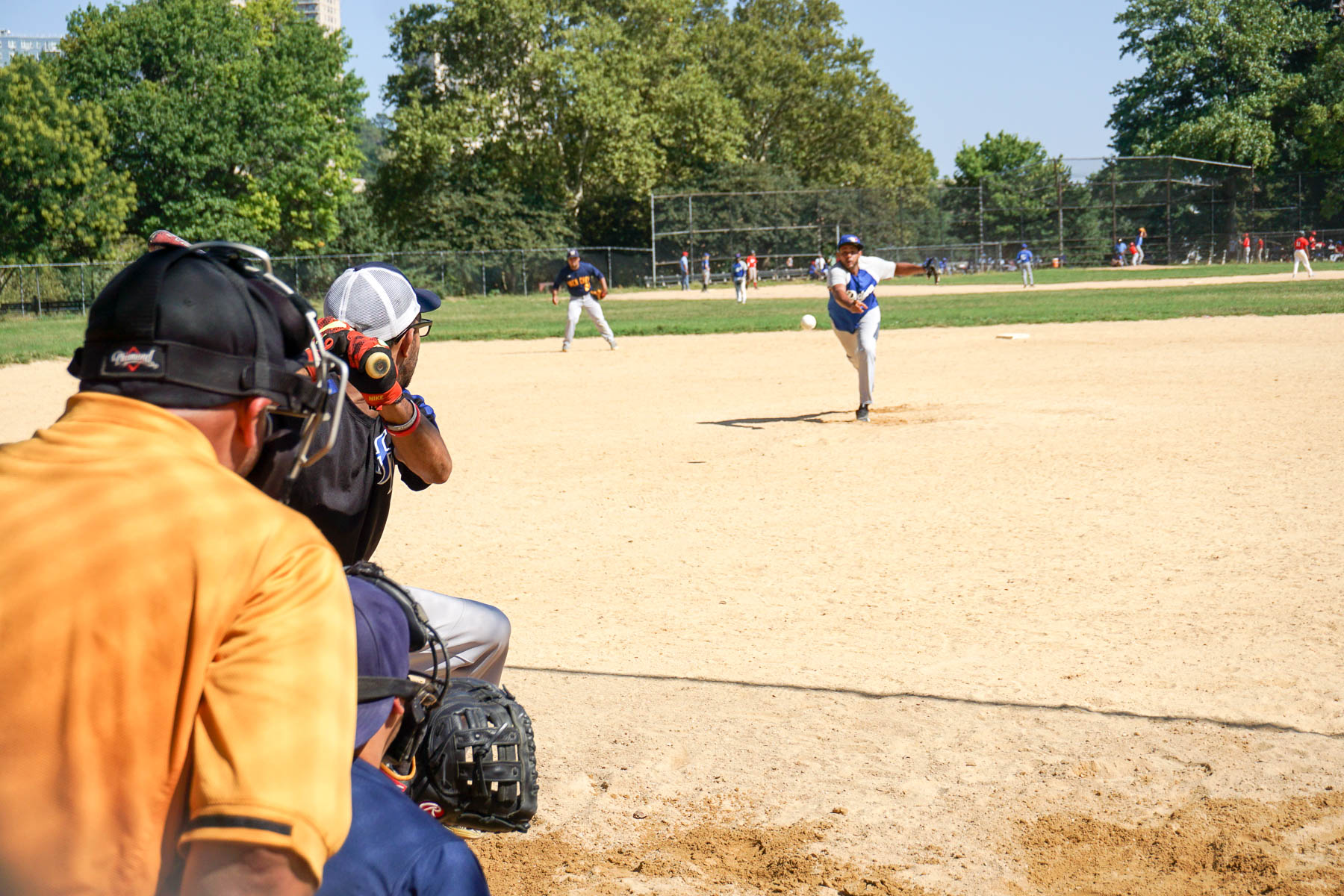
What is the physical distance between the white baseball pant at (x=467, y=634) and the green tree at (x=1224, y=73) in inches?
2967

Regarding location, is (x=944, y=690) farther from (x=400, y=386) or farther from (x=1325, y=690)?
(x=400, y=386)

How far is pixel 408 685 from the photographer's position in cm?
211

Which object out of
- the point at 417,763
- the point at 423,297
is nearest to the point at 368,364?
the point at 423,297

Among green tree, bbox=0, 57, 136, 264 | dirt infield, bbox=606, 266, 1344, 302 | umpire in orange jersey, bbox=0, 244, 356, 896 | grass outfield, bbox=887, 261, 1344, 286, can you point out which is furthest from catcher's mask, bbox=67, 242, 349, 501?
green tree, bbox=0, 57, 136, 264

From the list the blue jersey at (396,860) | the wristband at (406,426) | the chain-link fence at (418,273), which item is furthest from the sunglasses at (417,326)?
the chain-link fence at (418,273)

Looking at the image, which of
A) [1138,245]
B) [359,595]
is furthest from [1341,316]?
[1138,245]

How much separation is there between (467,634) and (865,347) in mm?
9645

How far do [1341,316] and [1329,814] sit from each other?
23117mm

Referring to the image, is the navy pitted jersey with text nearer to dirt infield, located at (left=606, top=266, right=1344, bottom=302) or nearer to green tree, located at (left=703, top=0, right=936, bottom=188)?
dirt infield, located at (left=606, top=266, right=1344, bottom=302)

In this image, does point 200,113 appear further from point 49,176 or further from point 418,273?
point 418,273

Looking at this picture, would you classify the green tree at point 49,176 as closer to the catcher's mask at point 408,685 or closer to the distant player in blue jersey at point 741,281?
the distant player in blue jersey at point 741,281

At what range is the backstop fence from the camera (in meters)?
58.1

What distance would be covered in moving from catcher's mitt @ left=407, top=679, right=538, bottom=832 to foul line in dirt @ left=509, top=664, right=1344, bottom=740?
245 centimetres

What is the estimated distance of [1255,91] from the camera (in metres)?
72.9
